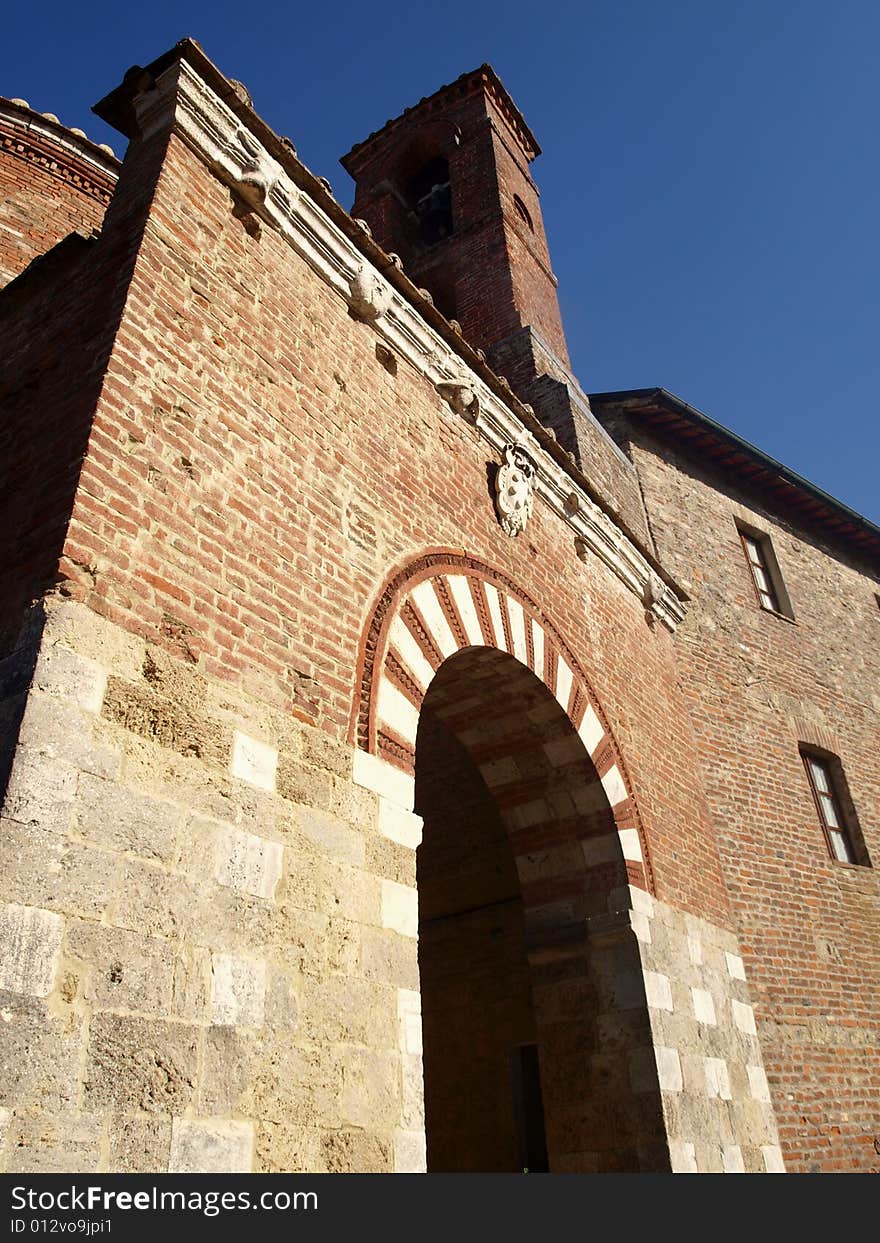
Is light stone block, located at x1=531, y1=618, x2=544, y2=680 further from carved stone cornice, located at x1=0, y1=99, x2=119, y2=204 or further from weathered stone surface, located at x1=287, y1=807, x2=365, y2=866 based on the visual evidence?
carved stone cornice, located at x1=0, y1=99, x2=119, y2=204

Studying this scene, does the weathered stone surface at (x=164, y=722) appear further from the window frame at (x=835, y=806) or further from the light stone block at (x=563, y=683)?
the window frame at (x=835, y=806)

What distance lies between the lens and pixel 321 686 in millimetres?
4109

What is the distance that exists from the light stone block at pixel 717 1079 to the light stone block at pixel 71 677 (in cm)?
528

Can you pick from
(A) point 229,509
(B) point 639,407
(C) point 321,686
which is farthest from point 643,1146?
(B) point 639,407

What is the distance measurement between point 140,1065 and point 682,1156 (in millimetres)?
4257

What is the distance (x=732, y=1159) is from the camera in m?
6.10

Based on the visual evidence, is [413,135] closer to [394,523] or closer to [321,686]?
[394,523]

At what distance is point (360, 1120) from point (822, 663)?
1009 centimetres

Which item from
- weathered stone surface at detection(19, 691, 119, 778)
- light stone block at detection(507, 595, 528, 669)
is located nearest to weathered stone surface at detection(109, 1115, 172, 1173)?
weathered stone surface at detection(19, 691, 119, 778)

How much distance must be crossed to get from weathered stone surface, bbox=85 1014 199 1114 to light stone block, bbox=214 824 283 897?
540 millimetres

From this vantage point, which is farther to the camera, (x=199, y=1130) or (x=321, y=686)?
(x=321, y=686)

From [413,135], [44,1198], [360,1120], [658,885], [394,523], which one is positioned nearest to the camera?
[44,1198]

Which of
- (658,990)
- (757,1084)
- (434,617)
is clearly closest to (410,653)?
(434,617)

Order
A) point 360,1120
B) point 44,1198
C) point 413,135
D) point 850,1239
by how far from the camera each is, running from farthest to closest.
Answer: point 413,135 → point 360,1120 → point 850,1239 → point 44,1198
